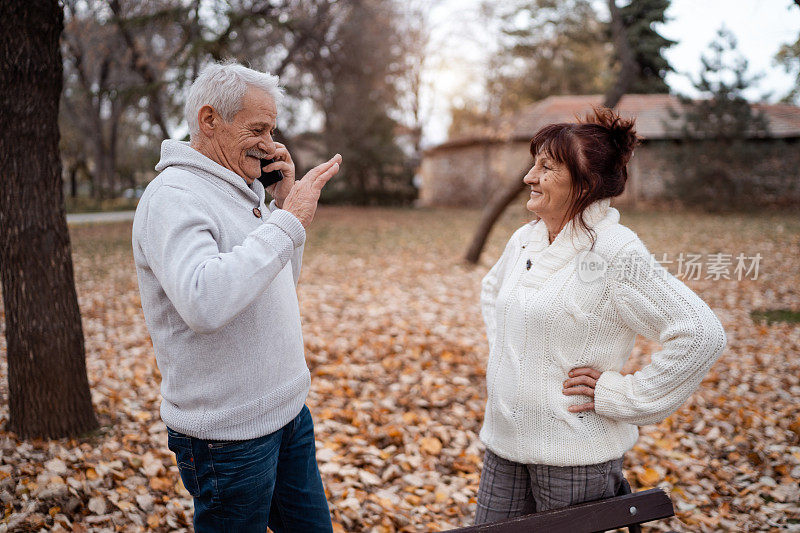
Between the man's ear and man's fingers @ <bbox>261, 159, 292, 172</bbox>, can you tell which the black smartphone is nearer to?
man's fingers @ <bbox>261, 159, 292, 172</bbox>

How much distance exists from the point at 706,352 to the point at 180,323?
5.29 ft

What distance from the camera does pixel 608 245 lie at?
5.88ft

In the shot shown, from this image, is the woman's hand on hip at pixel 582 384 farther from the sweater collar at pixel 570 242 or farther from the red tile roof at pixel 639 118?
the red tile roof at pixel 639 118

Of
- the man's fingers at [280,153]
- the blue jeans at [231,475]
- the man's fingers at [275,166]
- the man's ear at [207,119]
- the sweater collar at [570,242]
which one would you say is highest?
the man's ear at [207,119]

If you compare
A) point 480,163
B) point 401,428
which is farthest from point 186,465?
point 480,163

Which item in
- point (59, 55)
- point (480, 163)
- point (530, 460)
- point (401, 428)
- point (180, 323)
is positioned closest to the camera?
point (180, 323)

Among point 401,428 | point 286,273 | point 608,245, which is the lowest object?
point 401,428

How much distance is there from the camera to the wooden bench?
1.82m

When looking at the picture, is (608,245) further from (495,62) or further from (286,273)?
(495,62)

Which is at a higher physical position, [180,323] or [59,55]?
[59,55]

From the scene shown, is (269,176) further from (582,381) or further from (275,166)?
(582,381)

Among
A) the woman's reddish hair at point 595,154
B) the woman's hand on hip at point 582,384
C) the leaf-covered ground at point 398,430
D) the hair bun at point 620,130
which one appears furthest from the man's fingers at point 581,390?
the leaf-covered ground at point 398,430

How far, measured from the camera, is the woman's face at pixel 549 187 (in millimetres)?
1885

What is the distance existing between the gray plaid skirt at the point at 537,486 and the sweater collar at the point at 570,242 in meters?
0.70
